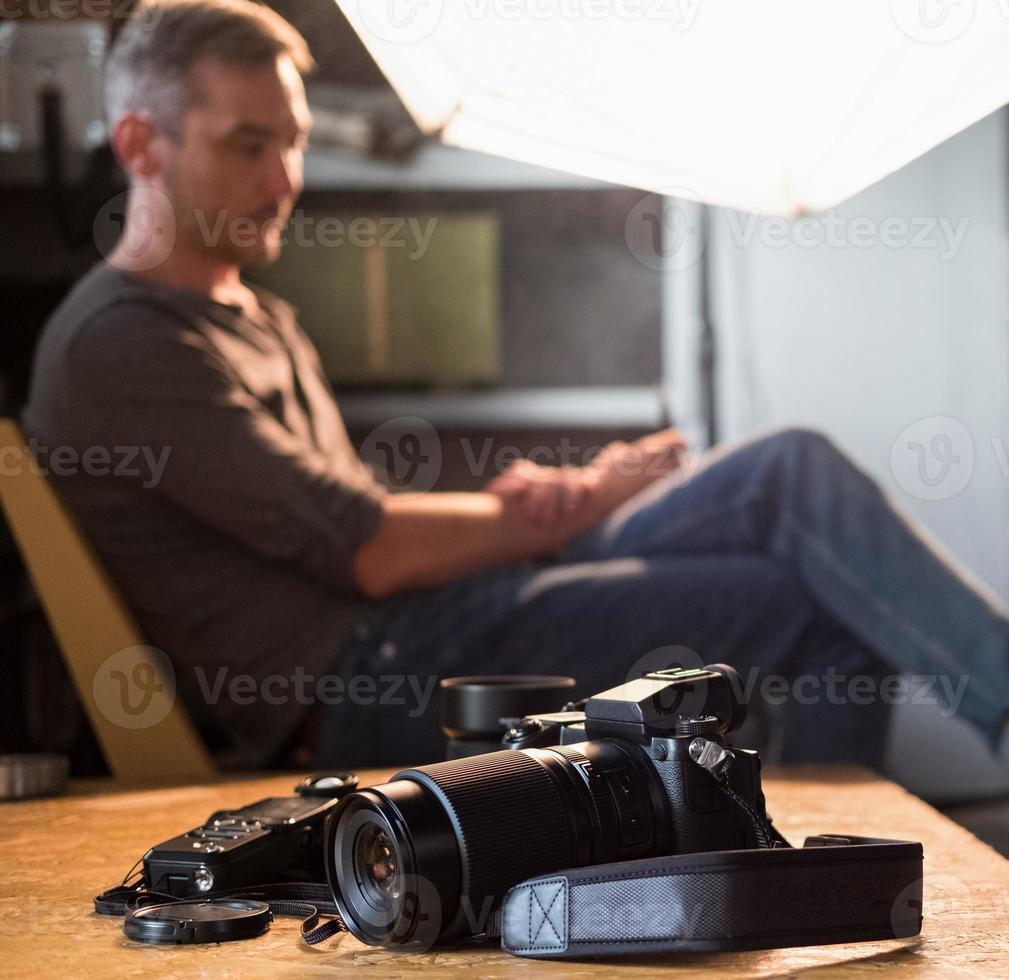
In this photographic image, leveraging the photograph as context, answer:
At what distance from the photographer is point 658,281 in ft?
8.15

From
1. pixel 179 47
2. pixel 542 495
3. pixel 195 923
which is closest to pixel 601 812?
pixel 195 923

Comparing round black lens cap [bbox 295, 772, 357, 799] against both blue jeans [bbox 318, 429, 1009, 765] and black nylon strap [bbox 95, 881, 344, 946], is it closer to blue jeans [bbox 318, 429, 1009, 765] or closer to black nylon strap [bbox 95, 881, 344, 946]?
black nylon strap [bbox 95, 881, 344, 946]

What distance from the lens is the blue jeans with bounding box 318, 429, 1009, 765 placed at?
1318 mm

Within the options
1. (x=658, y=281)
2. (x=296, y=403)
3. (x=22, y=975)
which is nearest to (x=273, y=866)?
(x=22, y=975)

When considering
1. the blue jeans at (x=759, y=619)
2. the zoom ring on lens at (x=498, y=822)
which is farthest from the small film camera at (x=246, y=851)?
the blue jeans at (x=759, y=619)

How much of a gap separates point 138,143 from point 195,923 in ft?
3.82

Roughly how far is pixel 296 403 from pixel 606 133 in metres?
0.64

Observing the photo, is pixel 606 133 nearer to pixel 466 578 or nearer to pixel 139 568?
pixel 466 578

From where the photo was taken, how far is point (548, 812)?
22.8 inches

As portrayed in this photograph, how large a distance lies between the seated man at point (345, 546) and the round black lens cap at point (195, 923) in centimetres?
69

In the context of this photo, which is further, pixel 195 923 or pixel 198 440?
pixel 198 440

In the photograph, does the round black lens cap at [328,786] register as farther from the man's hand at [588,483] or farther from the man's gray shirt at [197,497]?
the man's hand at [588,483]

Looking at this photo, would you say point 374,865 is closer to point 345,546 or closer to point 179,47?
point 345,546

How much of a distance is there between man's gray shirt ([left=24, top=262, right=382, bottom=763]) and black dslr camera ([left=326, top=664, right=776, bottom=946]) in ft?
2.44
